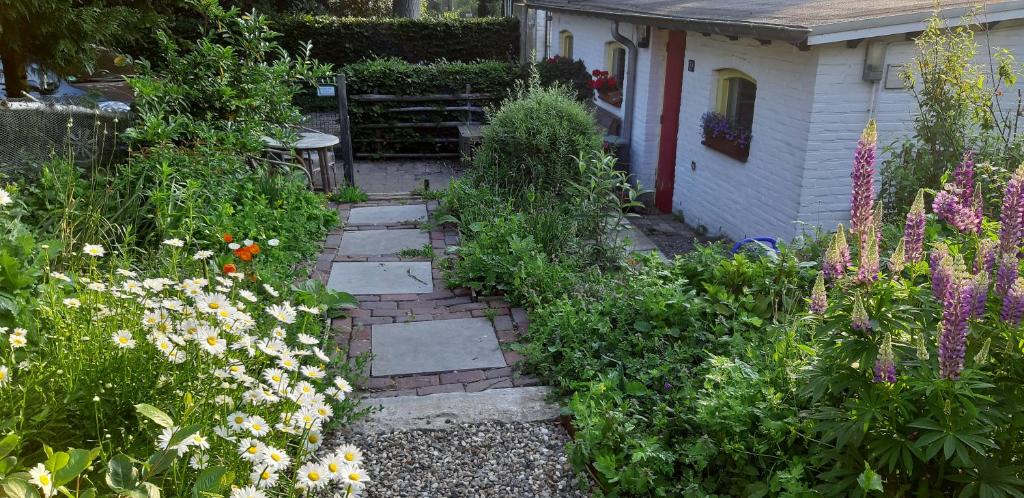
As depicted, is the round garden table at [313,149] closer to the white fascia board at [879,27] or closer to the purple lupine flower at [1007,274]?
the white fascia board at [879,27]

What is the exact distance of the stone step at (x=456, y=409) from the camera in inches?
147

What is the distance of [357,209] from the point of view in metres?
8.22

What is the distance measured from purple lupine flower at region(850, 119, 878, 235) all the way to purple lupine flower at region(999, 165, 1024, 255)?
405 millimetres

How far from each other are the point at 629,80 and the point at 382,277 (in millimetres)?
6565

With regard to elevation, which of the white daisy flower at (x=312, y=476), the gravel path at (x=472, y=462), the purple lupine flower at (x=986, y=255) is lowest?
the gravel path at (x=472, y=462)

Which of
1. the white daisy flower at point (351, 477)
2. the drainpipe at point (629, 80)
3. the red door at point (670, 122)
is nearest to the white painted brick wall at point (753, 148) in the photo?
the red door at point (670, 122)

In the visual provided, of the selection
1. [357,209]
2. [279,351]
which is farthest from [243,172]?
[279,351]

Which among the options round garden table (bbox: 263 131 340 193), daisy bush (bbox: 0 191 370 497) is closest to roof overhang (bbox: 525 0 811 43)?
round garden table (bbox: 263 131 340 193)

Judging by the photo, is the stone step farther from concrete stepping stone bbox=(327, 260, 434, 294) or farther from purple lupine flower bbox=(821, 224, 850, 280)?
concrete stepping stone bbox=(327, 260, 434, 294)

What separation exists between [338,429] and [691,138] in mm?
7335

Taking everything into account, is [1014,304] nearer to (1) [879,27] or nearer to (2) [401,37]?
(1) [879,27]

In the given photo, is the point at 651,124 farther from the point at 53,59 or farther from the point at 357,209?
the point at 53,59

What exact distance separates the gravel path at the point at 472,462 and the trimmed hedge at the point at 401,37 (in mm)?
17289

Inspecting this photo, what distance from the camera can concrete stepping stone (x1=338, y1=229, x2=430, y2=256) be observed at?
6.64m
